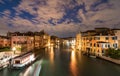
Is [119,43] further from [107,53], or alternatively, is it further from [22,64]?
[22,64]

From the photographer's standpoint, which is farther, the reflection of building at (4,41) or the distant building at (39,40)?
the distant building at (39,40)

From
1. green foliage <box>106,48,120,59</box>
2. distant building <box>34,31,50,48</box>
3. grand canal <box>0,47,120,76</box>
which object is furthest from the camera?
distant building <box>34,31,50,48</box>

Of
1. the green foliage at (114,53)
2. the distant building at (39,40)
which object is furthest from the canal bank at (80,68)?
the distant building at (39,40)

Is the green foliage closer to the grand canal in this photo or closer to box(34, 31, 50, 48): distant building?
the grand canal

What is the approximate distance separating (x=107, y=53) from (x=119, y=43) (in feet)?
23.0

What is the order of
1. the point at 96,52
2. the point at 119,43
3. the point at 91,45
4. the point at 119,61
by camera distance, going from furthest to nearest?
the point at 91,45
the point at 96,52
the point at 119,43
the point at 119,61

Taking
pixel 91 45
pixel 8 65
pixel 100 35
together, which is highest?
pixel 100 35

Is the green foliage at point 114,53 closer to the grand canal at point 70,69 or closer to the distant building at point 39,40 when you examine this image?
the grand canal at point 70,69

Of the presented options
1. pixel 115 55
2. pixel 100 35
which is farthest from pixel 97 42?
pixel 115 55

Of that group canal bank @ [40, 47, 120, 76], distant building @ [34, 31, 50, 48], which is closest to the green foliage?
canal bank @ [40, 47, 120, 76]

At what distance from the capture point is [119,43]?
5050 cm

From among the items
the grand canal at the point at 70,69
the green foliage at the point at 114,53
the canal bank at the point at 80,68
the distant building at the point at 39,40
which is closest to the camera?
the grand canal at the point at 70,69

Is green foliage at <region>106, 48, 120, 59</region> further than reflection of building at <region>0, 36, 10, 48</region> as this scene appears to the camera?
No

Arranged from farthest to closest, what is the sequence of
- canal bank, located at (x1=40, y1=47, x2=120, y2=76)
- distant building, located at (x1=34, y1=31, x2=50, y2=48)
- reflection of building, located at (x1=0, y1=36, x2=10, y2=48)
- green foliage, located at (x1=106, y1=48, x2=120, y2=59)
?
distant building, located at (x1=34, y1=31, x2=50, y2=48), reflection of building, located at (x1=0, y1=36, x2=10, y2=48), green foliage, located at (x1=106, y1=48, x2=120, y2=59), canal bank, located at (x1=40, y1=47, x2=120, y2=76)
